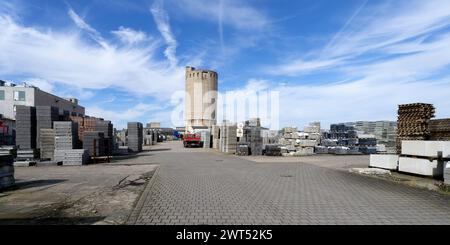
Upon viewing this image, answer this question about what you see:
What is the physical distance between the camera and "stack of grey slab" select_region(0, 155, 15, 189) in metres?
9.44

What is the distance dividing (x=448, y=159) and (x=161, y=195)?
11427 millimetres

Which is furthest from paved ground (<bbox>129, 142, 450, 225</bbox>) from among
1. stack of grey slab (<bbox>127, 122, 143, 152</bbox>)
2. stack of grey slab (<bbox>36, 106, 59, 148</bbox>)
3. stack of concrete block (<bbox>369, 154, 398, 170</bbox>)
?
stack of grey slab (<bbox>127, 122, 143, 152</bbox>)

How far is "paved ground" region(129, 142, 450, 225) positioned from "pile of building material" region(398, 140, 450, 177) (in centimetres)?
246

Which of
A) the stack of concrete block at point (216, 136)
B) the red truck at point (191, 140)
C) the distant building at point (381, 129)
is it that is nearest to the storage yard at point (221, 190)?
the stack of concrete block at point (216, 136)

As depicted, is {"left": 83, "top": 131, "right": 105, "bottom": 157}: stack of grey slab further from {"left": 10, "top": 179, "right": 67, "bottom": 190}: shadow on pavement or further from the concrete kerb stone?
the concrete kerb stone

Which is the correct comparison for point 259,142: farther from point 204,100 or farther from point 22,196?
point 204,100

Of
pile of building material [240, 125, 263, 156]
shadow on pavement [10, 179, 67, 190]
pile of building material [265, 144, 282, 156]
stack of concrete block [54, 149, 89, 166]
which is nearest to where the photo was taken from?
shadow on pavement [10, 179, 67, 190]

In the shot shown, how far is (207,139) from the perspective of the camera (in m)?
39.9

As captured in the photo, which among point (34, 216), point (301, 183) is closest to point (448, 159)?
point (301, 183)

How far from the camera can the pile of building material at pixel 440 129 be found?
13.1 metres

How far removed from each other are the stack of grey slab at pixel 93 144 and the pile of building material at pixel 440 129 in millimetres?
19467

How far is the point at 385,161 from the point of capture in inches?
562

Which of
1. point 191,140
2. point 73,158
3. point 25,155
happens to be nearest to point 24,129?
point 25,155

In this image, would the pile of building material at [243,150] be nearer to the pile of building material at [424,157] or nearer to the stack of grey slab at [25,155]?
the pile of building material at [424,157]
